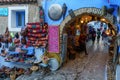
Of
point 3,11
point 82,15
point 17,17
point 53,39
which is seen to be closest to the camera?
point 82,15

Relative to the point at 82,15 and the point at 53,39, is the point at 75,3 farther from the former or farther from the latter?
the point at 53,39

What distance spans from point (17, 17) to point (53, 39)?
311 cm

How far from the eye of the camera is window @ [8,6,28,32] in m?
15.2

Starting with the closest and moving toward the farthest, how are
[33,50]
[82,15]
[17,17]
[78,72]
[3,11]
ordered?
1. [78,72]
2. [82,15]
3. [33,50]
4. [3,11]
5. [17,17]

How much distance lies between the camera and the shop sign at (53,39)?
1449cm

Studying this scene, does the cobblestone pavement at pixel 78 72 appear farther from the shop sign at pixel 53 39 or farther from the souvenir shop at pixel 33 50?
the shop sign at pixel 53 39

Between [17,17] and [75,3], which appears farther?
[17,17]

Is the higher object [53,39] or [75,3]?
[75,3]

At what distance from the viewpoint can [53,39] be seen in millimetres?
14570

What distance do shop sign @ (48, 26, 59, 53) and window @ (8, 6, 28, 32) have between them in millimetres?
1771

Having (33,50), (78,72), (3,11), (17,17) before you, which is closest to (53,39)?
(33,50)

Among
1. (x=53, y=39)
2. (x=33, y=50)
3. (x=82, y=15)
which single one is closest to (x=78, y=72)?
(x=53, y=39)

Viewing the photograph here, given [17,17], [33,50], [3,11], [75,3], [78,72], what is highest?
[75,3]

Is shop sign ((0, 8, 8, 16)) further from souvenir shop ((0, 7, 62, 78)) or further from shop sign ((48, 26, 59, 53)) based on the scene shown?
shop sign ((48, 26, 59, 53))
